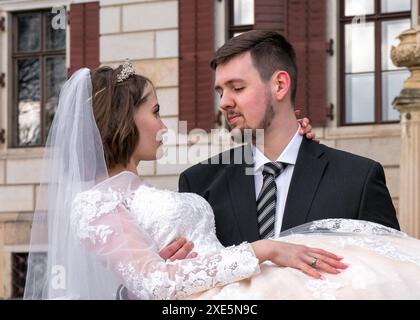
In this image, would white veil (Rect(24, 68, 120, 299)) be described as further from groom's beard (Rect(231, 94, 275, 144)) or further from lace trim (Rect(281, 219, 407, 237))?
lace trim (Rect(281, 219, 407, 237))

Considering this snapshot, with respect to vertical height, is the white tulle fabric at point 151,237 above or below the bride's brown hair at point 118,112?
below

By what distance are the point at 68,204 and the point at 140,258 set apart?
0.57m

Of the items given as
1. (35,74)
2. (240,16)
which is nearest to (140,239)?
(240,16)

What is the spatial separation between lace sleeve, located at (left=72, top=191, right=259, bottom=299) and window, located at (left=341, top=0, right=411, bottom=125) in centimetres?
898

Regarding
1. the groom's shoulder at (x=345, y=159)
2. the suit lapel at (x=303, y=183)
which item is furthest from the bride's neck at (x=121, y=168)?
the groom's shoulder at (x=345, y=159)

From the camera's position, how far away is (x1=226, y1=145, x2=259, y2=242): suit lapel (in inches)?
169

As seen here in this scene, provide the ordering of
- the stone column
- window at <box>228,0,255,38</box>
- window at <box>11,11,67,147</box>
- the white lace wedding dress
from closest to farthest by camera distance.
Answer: the white lace wedding dress, the stone column, window at <box>228,0,255,38</box>, window at <box>11,11,67,147</box>

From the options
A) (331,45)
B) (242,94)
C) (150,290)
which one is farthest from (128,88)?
(331,45)

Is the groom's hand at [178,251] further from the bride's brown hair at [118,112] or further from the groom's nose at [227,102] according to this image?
the groom's nose at [227,102]

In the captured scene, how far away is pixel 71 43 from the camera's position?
1434 centimetres

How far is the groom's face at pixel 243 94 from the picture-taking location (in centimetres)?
432

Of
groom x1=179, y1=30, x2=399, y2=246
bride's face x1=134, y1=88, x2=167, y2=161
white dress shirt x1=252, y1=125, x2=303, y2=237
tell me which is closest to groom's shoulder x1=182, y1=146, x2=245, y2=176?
groom x1=179, y1=30, x2=399, y2=246

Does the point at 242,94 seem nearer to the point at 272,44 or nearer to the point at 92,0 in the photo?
the point at 272,44
